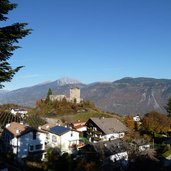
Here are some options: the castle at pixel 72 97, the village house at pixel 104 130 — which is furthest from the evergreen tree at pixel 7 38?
the castle at pixel 72 97

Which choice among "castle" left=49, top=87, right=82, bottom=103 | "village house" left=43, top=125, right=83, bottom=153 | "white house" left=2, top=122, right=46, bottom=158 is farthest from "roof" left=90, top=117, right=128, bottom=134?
"castle" left=49, top=87, right=82, bottom=103

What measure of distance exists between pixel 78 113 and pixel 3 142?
5250 cm

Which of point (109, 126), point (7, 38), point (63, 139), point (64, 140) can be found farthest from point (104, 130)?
point (7, 38)

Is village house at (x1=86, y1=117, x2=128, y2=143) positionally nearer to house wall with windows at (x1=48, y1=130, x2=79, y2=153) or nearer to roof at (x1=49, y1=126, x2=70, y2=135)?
house wall with windows at (x1=48, y1=130, x2=79, y2=153)

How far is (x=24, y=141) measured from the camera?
49.1m

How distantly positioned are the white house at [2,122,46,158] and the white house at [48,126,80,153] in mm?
5325

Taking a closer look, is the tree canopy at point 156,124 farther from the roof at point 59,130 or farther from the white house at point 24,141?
the white house at point 24,141

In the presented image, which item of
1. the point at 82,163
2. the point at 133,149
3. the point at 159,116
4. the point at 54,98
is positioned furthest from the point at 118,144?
the point at 54,98

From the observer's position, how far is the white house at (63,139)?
2217 inches

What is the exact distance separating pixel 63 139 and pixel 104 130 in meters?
11.9

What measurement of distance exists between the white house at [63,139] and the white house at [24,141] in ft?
17.5

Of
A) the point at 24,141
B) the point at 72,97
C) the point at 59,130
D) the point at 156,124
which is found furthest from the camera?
the point at 72,97

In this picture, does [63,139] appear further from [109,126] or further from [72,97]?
[72,97]

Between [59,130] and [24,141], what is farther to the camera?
[59,130]
